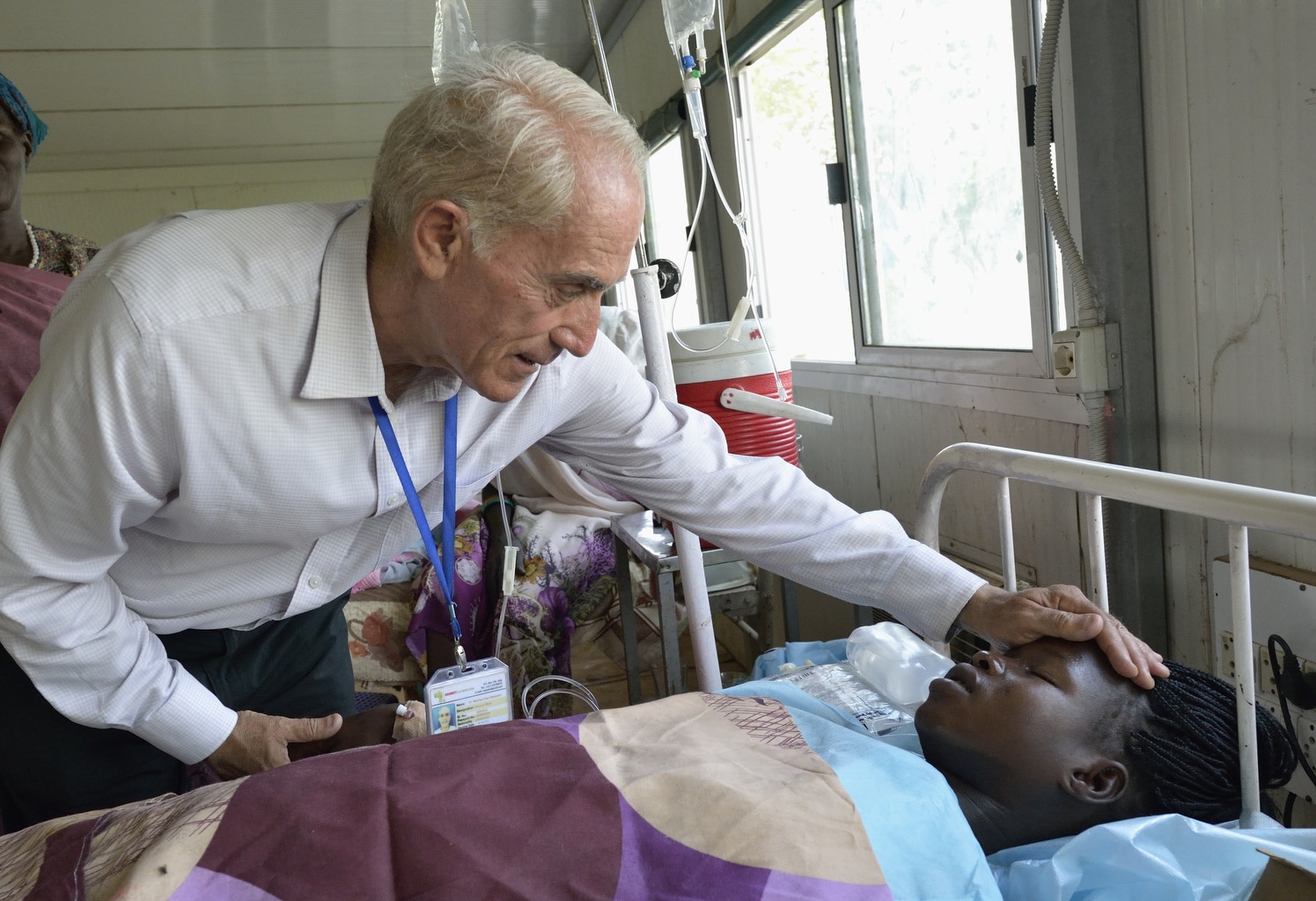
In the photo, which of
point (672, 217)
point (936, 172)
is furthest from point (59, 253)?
point (672, 217)

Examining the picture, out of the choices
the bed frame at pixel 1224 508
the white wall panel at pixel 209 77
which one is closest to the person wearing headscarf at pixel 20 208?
the bed frame at pixel 1224 508

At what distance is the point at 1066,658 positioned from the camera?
1211mm

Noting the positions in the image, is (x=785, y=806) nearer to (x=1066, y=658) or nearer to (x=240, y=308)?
(x=1066, y=658)

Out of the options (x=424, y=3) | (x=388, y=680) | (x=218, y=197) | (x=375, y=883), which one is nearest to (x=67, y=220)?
(x=218, y=197)

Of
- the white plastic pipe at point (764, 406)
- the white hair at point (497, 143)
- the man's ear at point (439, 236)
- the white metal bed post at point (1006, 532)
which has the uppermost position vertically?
the white hair at point (497, 143)

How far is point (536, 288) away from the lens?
45.5 inches

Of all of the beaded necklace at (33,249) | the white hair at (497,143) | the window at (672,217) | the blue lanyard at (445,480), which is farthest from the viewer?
the window at (672,217)

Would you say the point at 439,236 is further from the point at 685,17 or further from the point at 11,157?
the point at 11,157

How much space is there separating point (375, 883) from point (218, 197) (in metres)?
8.22

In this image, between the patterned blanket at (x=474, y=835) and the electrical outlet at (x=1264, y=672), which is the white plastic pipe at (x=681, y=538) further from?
the electrical outlet at (x=1264, y=672)

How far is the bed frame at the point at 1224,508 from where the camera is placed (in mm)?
960

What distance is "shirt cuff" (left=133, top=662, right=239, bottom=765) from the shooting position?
135 centimetres

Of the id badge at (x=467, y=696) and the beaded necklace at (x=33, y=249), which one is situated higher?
the beaded necklace at (x=33, y=249)

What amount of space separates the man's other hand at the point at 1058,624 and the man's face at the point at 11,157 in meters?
2.27
